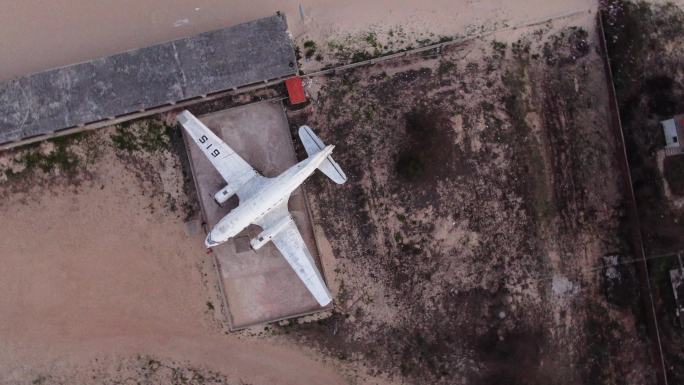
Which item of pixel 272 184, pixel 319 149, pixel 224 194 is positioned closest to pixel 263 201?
pixel 272 184

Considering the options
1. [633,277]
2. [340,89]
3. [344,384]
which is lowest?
[344,384]

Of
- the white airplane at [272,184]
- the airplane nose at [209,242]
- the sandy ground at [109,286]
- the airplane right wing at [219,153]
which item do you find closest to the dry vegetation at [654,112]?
the white airplane at [272,184]

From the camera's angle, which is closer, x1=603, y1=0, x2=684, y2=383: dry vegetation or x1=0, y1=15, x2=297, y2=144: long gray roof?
x1=0, y1=15, x2=297, y2=144: long gray roof

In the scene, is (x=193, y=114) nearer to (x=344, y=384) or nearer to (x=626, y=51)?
(x=344, y=384)

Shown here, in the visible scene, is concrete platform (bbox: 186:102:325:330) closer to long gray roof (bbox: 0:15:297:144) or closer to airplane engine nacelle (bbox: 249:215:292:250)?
airplane engine nacelle (bbox: 249:215:292:250)

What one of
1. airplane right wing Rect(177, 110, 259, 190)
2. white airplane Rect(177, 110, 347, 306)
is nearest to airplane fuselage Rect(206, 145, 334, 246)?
white airplane Rect(177, 110, 347, 306)

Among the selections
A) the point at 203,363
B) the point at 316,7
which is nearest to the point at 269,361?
the point at 203,363
